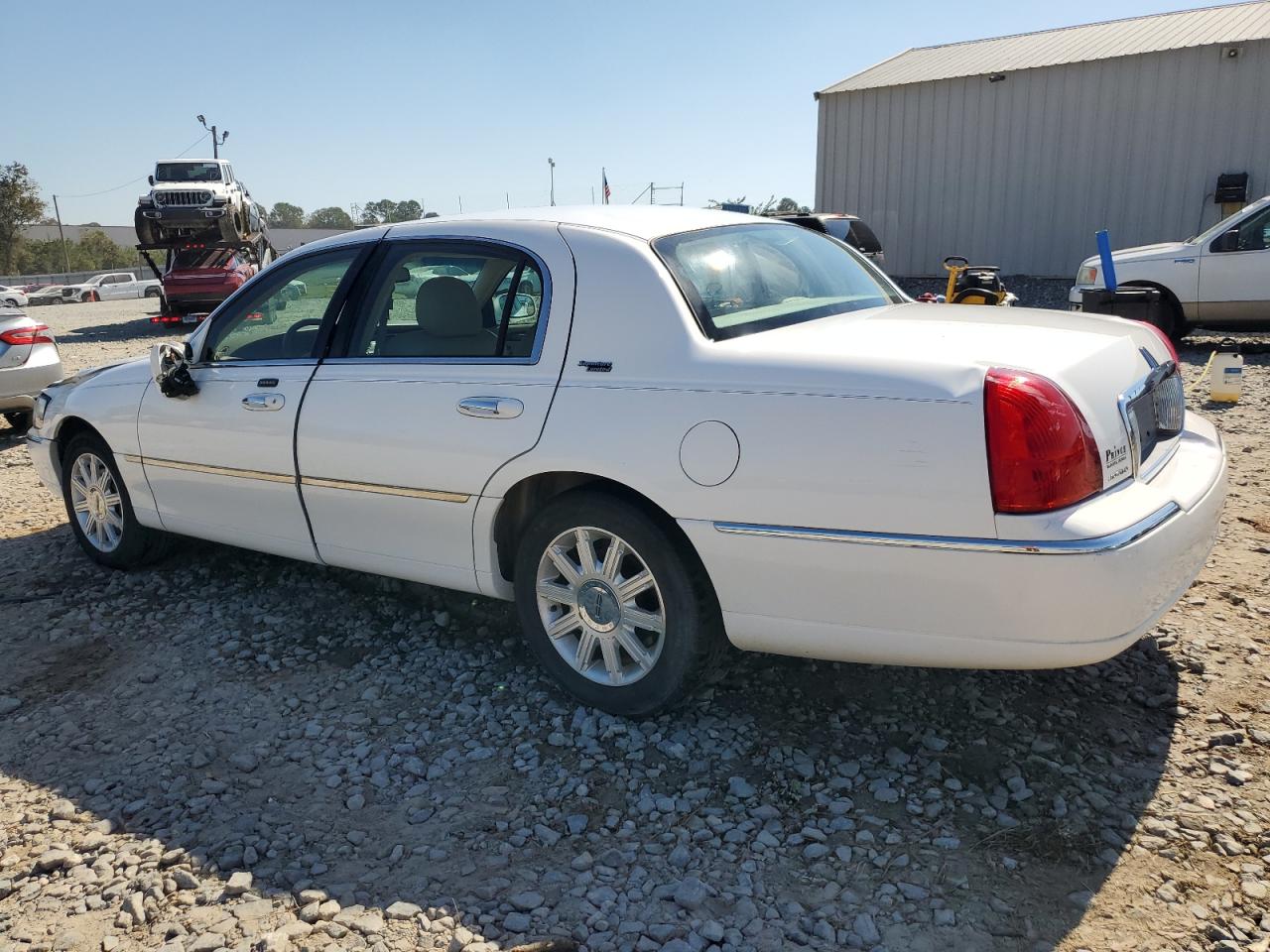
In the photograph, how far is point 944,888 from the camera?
2520mm

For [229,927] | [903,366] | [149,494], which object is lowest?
[229,927]

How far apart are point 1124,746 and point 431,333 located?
2728 millimetres

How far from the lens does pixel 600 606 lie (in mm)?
3330

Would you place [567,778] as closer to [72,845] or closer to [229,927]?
[229,927]

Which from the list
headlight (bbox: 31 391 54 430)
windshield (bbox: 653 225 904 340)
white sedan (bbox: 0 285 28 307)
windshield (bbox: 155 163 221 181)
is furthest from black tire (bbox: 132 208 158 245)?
windshield (bbox: 653 225 904 340)

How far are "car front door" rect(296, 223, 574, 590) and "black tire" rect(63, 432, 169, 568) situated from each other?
1463mm

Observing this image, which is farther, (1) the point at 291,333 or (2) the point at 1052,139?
(2) the point at 1052,139

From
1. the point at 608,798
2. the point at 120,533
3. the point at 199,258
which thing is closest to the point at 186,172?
the point at 199,258

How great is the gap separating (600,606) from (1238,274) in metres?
10.4

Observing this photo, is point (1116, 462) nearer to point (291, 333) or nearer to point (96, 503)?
point (291, 333)

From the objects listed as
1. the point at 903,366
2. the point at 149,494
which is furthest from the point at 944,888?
the point at 149,494

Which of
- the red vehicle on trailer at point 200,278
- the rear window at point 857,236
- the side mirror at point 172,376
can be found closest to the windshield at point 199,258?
the red vehicle on trailer at point 200,278

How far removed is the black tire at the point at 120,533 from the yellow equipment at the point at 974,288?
638cm

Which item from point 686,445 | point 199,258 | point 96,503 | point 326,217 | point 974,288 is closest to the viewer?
point 686,445
